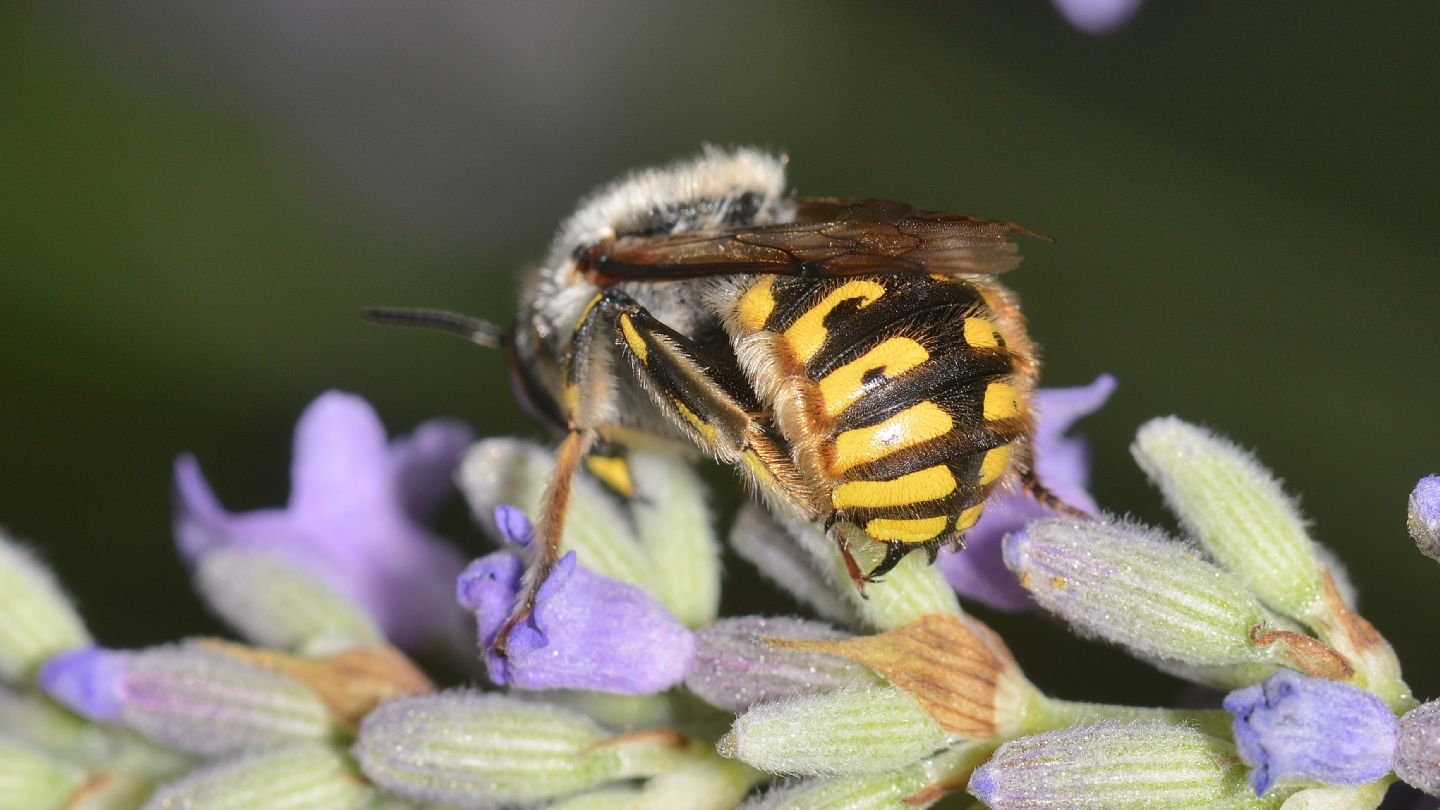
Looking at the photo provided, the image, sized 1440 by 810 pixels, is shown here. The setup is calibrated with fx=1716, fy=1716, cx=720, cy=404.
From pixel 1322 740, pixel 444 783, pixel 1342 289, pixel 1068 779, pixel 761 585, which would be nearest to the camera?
pixel 1322 740

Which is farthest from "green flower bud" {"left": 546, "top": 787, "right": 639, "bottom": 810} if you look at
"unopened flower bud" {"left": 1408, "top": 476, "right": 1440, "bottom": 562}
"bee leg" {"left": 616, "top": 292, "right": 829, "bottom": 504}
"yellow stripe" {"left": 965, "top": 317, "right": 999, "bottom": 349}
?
"unopened flower bud" {"left": 1408, "top": 476, "right": 1440, "bottom": 562}

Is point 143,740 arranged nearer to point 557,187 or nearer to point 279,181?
point 279,181

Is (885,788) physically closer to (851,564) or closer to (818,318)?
(851,564)

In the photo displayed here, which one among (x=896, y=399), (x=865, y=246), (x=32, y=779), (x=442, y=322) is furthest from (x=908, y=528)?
(x=32, y=779)

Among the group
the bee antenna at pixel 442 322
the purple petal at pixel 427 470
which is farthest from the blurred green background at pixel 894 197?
the bee antenna at pixel 442 322

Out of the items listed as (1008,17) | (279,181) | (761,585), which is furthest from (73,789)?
(1008,17)

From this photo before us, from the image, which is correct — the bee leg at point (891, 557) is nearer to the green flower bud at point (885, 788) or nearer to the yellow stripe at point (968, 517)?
the yellow stripe at point (968, 517)
